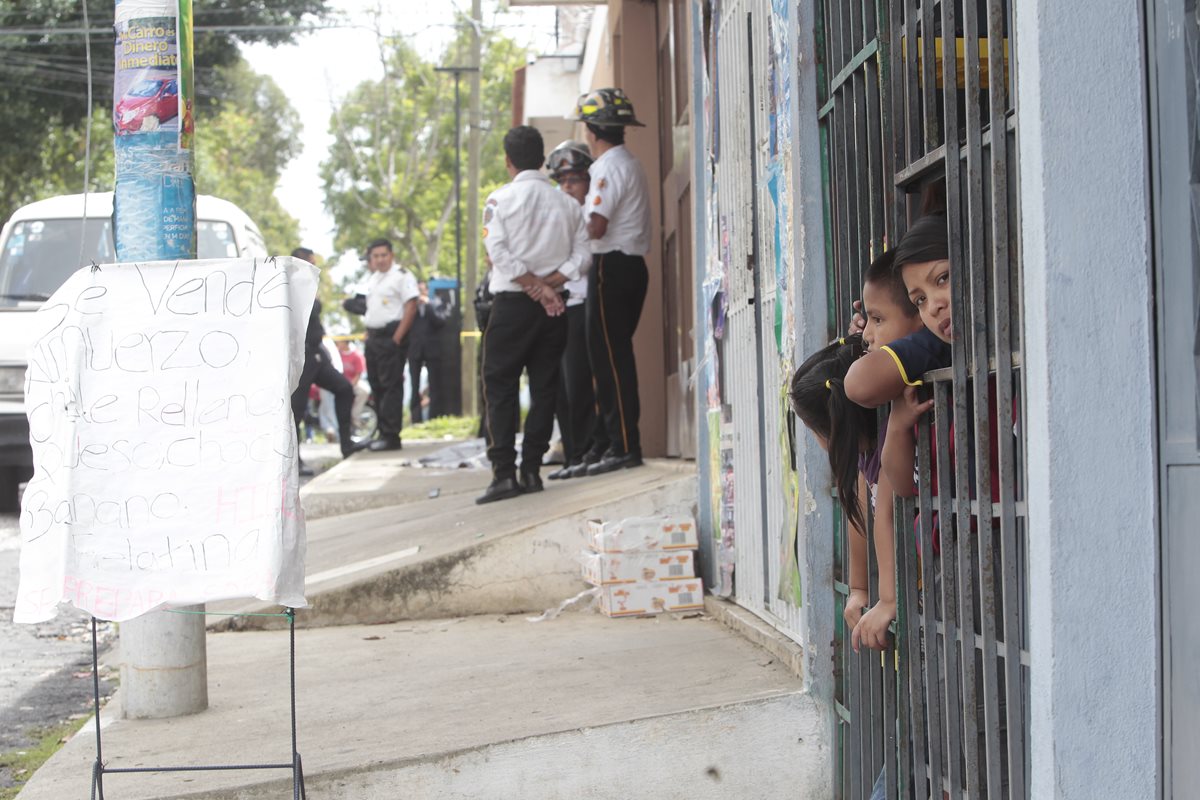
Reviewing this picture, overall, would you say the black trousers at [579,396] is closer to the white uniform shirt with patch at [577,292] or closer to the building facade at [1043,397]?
the white uniform shirt with patch at [577,292]

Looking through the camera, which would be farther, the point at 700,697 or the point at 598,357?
the point at 598,357

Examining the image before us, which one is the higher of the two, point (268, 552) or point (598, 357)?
point (598, 357)

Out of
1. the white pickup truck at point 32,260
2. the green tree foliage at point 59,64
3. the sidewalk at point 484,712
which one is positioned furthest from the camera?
the green tree foliage at point 59,64

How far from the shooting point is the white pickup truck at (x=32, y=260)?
9680 millimetres

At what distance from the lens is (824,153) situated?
12.3 ft

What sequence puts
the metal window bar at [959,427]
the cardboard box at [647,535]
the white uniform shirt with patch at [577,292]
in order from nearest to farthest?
the metal window bar at [959,427] < the cardboard box at [647,535] < the white uniform shirt with patch at [577,292]

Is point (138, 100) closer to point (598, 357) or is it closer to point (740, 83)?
point (740, 83)

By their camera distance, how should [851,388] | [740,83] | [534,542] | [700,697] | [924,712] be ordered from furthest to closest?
[534,542], [740,83], [700,697], [924,712], [851,388]

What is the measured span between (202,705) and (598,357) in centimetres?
A: 357

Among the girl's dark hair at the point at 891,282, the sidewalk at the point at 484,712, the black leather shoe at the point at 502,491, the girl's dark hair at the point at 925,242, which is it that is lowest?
the sidewalk at the point at 484,712

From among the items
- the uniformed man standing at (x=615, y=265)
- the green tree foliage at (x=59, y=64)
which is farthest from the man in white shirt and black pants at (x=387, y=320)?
the green tree foliage at (x=59, y=64)

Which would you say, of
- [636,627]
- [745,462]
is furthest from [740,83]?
[636,627]

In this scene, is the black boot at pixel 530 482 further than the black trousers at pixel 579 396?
No

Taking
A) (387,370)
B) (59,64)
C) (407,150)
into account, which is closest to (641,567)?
(387,370)
